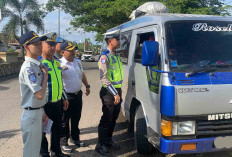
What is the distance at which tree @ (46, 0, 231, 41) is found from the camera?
50.7 feet

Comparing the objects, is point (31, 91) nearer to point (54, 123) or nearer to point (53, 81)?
point (53, 81)

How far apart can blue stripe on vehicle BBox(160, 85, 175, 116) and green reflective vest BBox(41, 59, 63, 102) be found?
1514 mm

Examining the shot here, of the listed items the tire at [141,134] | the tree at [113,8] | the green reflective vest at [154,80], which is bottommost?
the tire at [141,134]

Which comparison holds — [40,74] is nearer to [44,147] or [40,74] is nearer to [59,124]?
[59,124]

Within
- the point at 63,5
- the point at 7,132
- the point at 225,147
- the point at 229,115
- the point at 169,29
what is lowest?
the point at 7,132

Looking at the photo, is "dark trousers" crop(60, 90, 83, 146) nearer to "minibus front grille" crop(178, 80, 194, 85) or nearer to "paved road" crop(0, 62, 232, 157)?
"paved road" crop(0, 62, 232, 157)

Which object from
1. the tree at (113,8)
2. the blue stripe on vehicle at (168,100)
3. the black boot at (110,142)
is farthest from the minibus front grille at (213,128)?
the tree at (113,8)

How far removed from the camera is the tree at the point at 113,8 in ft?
50.7

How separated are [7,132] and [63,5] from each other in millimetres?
20404

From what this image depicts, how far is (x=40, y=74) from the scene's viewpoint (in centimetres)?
267

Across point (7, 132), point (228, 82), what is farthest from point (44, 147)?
point (228, 82)

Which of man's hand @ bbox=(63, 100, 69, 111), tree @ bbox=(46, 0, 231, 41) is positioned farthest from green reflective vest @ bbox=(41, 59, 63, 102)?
tree @ bbox=(46, 0, 231, 41)

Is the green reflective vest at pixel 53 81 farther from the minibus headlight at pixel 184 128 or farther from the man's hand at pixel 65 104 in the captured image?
the minibus headlight at pixel 184 128

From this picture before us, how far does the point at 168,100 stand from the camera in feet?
8.94
